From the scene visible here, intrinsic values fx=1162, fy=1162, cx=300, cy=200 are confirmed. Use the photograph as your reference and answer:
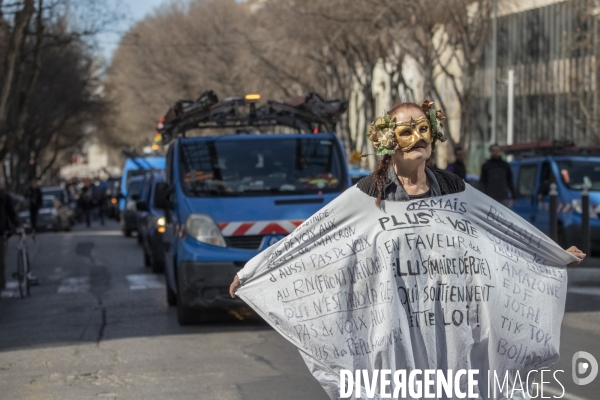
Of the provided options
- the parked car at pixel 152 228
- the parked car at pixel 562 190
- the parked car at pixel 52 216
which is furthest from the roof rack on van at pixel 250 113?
the parked car at pixel 52 216

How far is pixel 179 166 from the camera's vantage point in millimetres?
12781

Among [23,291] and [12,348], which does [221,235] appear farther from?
[23,291]

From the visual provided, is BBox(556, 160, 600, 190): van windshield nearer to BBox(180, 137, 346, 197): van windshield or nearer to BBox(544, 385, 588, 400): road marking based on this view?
BBox(180, 137, 346, 197): van windshield

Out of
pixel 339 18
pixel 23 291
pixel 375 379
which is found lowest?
pixel 23 291

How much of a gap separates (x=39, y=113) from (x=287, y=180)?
56.1 meters

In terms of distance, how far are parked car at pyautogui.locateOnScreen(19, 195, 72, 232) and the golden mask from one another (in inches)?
1575

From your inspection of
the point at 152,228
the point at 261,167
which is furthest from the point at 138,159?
the point at 261,167

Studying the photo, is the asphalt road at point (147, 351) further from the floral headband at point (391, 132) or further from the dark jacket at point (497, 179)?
the dark jacket at point (497, 179)

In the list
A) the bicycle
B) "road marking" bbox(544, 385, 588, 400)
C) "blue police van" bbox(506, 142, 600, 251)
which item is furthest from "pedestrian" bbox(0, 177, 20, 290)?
"road marking" bbox(544, 385, 588, 400)

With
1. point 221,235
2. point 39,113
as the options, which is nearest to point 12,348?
point 221,235

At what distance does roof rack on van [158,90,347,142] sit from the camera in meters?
13.3

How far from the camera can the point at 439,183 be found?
18.5 ft

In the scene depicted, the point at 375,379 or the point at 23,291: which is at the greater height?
the point at 375,379

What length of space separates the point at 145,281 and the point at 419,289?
13.5m
